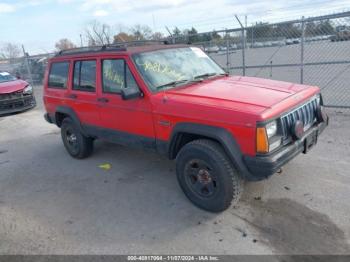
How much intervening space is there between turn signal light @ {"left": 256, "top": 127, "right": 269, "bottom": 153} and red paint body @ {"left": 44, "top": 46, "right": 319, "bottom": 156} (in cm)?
4

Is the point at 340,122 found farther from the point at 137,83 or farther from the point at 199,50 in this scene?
the point at 137,83

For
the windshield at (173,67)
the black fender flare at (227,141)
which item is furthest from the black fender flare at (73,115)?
the black fender flare at (227,141)

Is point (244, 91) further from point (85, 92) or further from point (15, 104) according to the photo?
point (15, 104)

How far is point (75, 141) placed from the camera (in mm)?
5688

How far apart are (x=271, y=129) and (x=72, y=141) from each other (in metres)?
3.88

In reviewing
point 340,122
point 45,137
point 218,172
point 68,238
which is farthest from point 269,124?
point 45,137

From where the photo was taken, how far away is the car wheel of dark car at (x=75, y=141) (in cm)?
551

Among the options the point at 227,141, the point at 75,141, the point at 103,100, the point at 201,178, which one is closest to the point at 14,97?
the point at 75,141

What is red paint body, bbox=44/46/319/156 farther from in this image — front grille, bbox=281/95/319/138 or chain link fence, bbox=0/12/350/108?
chain link fence, bbox=0/12/350/108

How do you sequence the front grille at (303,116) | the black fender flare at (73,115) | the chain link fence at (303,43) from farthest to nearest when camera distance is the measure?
the chain link fence at (303,43)
the black fender flare at (73,115)
the front grille at (303,116)

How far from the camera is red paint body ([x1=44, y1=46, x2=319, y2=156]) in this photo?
3141mm

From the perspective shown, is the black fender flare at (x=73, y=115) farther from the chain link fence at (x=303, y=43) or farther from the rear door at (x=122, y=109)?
the chain link fence at (x=303, y=43)

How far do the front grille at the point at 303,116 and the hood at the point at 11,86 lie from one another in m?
9.78

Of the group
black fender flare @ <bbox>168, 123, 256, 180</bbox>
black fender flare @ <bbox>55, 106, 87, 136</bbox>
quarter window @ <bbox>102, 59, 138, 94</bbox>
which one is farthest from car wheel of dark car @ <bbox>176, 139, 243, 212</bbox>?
black fender flare @ <bbox>55, 106, 87, 136</bbox>
